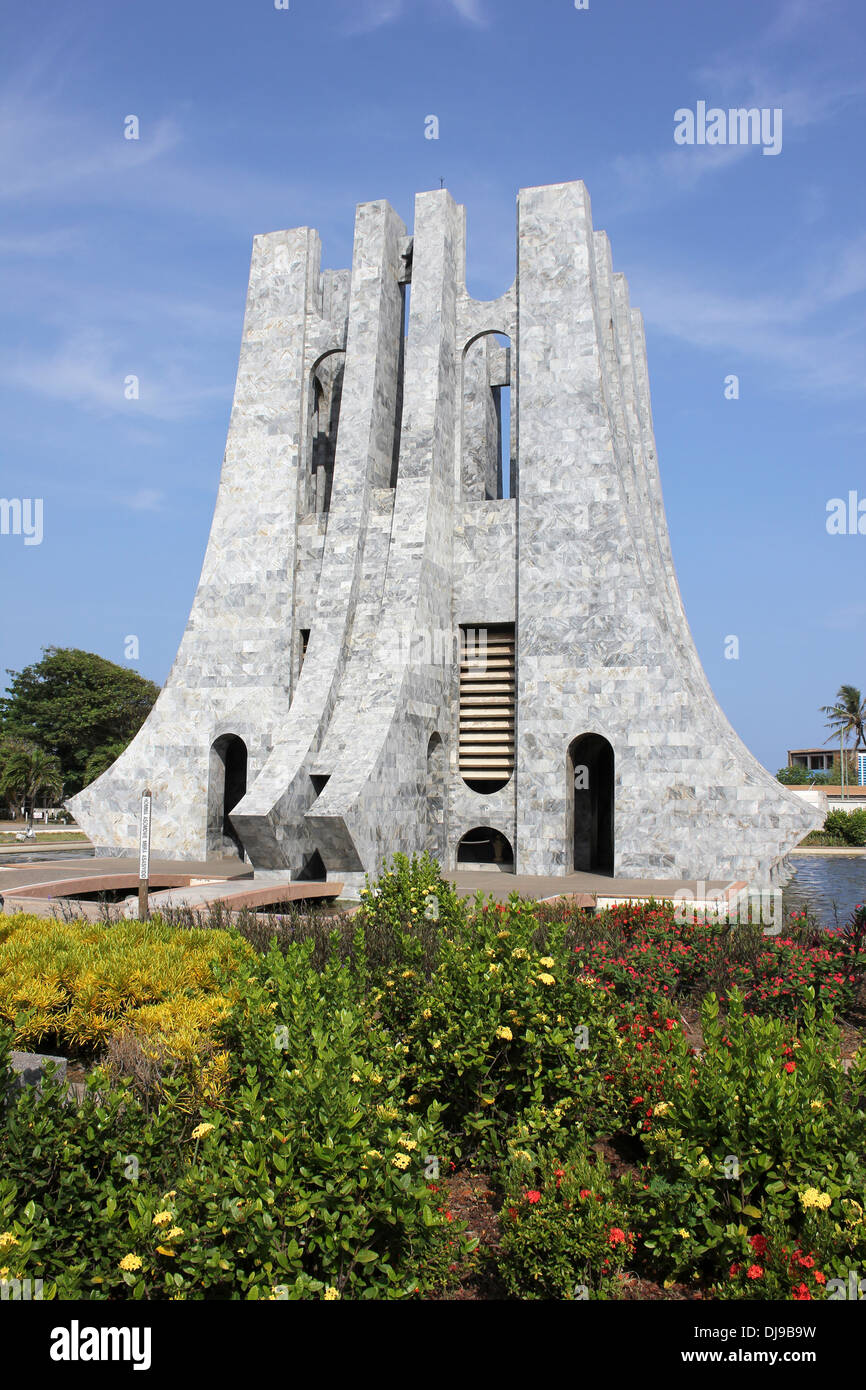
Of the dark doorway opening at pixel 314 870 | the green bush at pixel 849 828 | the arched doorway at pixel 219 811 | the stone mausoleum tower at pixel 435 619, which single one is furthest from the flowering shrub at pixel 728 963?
the green bush at pixel 849 828

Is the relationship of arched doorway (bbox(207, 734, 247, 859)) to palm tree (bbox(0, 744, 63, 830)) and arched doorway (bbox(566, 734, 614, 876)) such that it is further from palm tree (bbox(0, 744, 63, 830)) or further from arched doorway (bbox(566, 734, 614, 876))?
palm tree (bbox(0, 744, 63, 830))

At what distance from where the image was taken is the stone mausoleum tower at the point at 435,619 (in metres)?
15.3

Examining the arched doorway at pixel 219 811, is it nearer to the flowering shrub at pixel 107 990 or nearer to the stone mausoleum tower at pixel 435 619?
the stone mausoleum tower at pixel 435 619

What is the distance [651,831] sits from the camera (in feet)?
51.0

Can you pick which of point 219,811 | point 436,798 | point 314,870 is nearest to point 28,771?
Answer: point 219,811

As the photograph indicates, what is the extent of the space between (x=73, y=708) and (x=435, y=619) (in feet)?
116

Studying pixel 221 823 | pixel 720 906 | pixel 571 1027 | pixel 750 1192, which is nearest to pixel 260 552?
pixel 221 823

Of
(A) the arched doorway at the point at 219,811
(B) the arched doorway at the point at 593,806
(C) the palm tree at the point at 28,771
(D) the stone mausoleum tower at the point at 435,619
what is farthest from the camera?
(C) the palm tree at the point at 28,771

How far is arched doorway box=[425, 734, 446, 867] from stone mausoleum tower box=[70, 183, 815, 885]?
64 millimetres

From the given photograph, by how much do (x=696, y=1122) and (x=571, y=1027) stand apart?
1.16 m

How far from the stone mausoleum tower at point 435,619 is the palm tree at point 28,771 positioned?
27.0 meters

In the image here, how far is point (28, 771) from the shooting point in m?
44.2

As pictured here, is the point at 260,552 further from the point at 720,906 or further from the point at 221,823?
the point at 720,906

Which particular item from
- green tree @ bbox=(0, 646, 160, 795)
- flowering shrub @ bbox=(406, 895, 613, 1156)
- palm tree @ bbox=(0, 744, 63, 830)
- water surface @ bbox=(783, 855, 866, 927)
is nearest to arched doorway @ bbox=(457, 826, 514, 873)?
water surface @ bbox=(783, 855, 866, 927)
